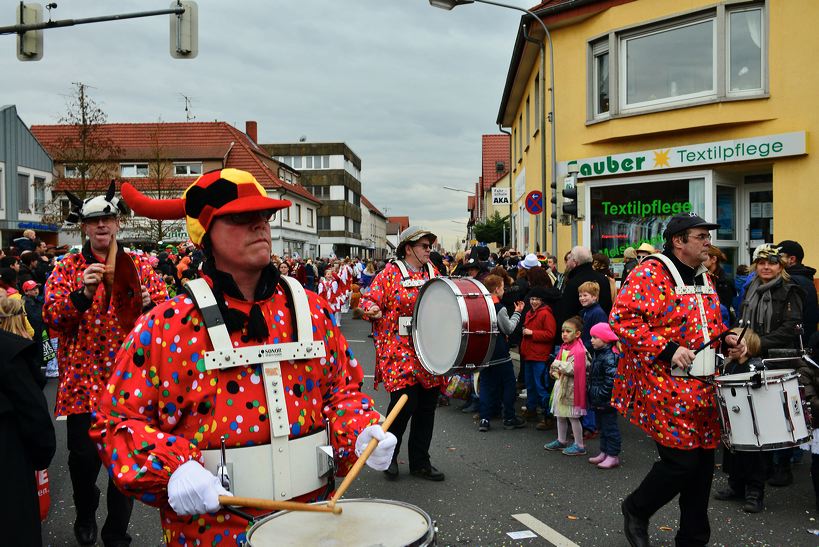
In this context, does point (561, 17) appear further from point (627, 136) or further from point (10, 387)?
point (10, 387)

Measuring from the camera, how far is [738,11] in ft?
41.8

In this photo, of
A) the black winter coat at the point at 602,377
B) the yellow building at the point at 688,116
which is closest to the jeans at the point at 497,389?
the black winter coat at the point at 602,377

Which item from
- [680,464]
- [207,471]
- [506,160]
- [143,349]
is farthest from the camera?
[506,160]

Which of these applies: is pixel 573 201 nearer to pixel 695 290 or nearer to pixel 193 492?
pixel 695 290

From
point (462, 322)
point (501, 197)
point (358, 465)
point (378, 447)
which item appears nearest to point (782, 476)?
point (462, 322)

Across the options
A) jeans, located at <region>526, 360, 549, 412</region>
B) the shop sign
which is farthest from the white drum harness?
the shop sign

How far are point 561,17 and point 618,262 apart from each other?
16.4 feet

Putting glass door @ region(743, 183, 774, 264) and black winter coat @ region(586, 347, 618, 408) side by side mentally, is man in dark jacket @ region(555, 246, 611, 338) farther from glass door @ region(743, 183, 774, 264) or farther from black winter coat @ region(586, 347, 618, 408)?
glass door @ region(743, 183, 774, 264)

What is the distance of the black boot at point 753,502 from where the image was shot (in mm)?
5477

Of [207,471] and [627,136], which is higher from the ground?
[627,136]

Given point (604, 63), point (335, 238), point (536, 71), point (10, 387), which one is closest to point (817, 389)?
point (10, 387)

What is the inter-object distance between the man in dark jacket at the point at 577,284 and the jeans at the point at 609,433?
1.54 metres

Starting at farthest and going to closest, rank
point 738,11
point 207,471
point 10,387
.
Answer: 1. point 738,11
2. point 10,387
3. point 207,471

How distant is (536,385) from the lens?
844 centimetres
